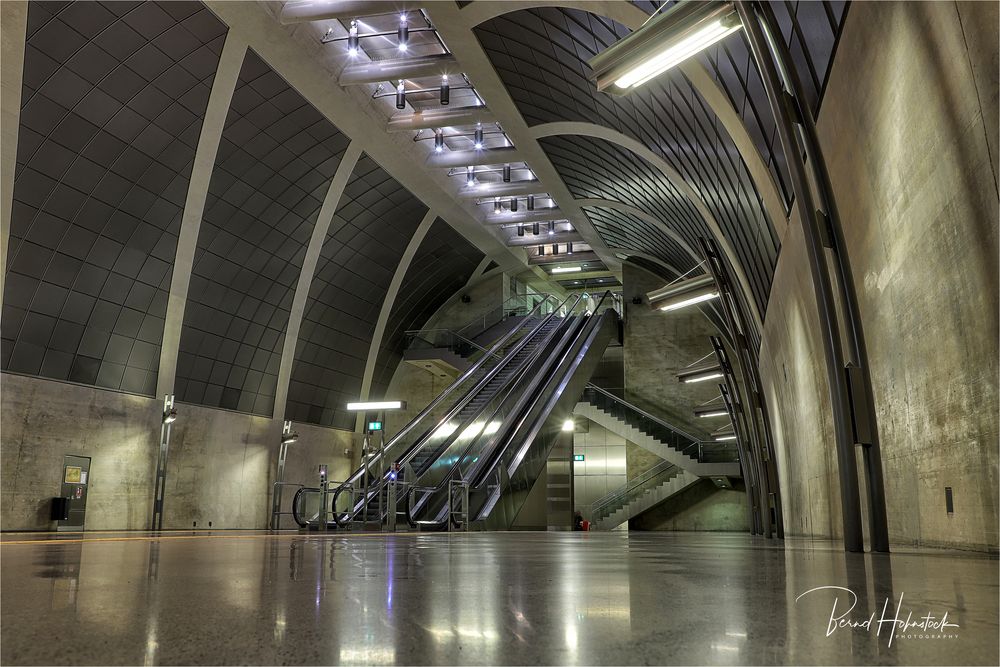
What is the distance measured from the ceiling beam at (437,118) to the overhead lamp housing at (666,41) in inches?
656

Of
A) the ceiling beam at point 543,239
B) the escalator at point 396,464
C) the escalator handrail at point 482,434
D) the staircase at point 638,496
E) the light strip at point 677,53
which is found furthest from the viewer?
the ceiling beam at point 543,239

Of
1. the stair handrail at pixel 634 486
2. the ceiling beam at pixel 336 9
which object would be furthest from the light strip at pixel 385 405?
the stair handrail at pixel 634 486

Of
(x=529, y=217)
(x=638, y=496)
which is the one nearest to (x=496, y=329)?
(x=529, y=217)

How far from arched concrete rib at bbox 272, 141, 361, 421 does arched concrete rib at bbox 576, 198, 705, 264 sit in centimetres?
961

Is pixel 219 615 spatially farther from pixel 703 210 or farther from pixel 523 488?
pixel 523 488

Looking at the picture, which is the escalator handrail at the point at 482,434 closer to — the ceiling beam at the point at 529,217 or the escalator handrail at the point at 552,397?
the escalator handrail at the point at 552,397

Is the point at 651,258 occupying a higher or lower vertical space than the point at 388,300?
higher

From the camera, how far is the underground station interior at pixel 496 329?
2.25 meters

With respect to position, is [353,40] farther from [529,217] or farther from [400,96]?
[529,217]

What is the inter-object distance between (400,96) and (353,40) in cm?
188

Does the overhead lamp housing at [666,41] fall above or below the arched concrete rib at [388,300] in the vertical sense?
below

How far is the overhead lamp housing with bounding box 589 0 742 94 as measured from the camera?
6.18m

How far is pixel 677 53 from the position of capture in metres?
6.55

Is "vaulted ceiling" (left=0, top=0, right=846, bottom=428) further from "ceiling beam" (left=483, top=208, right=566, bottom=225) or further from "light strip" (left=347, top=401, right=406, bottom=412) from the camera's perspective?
"light strip" (left=347, top=401, right=406, bottom=412)
